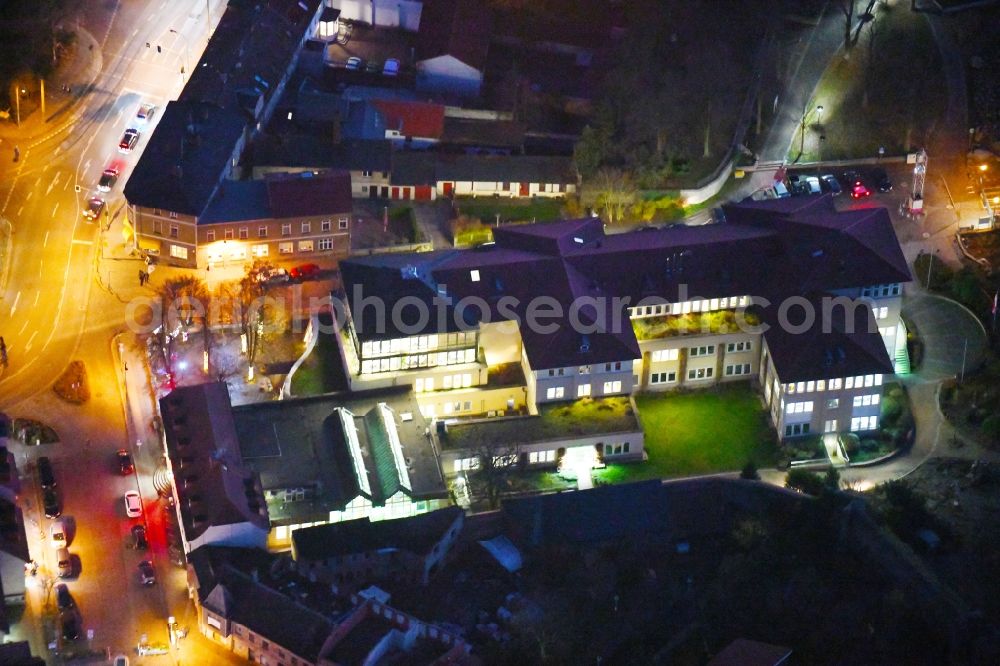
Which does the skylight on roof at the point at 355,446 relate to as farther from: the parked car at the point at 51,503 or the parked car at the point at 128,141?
the parked car at the point at 128,141

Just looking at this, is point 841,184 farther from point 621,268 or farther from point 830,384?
point 830,384

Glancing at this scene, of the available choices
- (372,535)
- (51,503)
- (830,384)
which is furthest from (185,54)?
(830,384)

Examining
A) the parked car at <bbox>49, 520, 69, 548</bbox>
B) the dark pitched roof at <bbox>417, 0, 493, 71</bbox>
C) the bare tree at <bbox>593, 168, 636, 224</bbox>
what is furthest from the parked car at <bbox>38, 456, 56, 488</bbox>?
the dark pitched roof at <bbox>417, 0, 493, 71</bbox>

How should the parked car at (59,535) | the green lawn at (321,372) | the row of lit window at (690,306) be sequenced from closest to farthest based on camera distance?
the parked car at (59,535) → the green lawn at (321,372) → the row of lit window at (690,306)

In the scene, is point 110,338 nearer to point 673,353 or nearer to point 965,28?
point 673,353

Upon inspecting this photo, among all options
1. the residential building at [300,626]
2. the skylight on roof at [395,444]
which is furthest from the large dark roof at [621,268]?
the residential building at [300,626]
